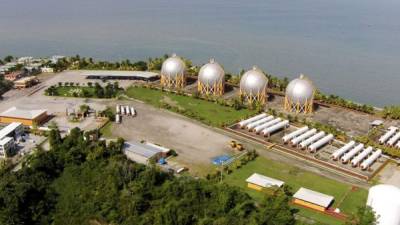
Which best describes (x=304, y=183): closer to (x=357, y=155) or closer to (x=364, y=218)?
(x=357, y=155)

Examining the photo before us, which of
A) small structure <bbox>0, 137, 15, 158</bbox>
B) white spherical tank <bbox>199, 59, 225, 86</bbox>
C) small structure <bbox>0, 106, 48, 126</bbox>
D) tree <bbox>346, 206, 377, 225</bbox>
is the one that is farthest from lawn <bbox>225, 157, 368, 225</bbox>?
small structure <bbox>0, 106, 48, 126</bbox>

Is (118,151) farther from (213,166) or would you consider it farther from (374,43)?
(374,43)

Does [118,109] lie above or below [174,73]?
below

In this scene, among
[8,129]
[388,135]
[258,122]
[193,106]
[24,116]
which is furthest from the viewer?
[193,106]

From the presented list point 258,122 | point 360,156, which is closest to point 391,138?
point 360,156

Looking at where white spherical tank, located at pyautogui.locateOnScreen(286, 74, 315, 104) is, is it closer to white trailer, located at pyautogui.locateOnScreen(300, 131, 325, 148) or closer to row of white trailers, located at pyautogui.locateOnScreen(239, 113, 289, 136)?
row of white trailers, located at pyautogui.locateOnScreen(239, 113, 289, 136)

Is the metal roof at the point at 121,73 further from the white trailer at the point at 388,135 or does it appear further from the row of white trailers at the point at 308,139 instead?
the white trailer at the point at 388,135
